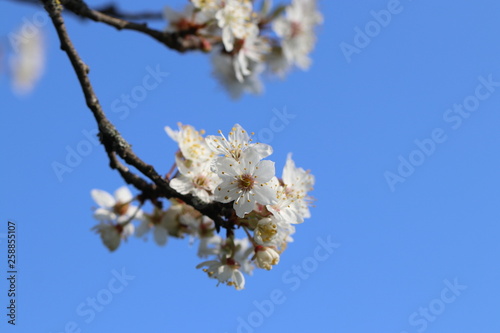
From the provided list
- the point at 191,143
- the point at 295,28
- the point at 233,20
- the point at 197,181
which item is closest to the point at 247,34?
the point at 233,20

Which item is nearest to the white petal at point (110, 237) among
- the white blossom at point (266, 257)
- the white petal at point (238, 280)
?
the white petal at point (238, 280)

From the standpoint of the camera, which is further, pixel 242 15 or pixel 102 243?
pixel 242 15

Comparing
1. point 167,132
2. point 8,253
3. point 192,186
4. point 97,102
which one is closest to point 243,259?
point 192,186

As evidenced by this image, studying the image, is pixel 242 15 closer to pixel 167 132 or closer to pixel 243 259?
pixel 167 132

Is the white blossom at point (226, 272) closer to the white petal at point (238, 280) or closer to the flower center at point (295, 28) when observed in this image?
the white petal at point (238, 280)

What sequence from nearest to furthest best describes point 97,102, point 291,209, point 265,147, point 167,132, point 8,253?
1. point 265,147
2. point 291,209
3. point 97,102
4. point 167,132
5. point 8,253

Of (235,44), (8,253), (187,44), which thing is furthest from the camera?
(235,44)

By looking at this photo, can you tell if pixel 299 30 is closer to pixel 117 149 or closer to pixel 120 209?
pixel 120 209

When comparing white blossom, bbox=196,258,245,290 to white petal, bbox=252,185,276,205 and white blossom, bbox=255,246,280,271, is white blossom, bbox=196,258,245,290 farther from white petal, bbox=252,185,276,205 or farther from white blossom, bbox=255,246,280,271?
white petal, bbox=252,185,276,205
